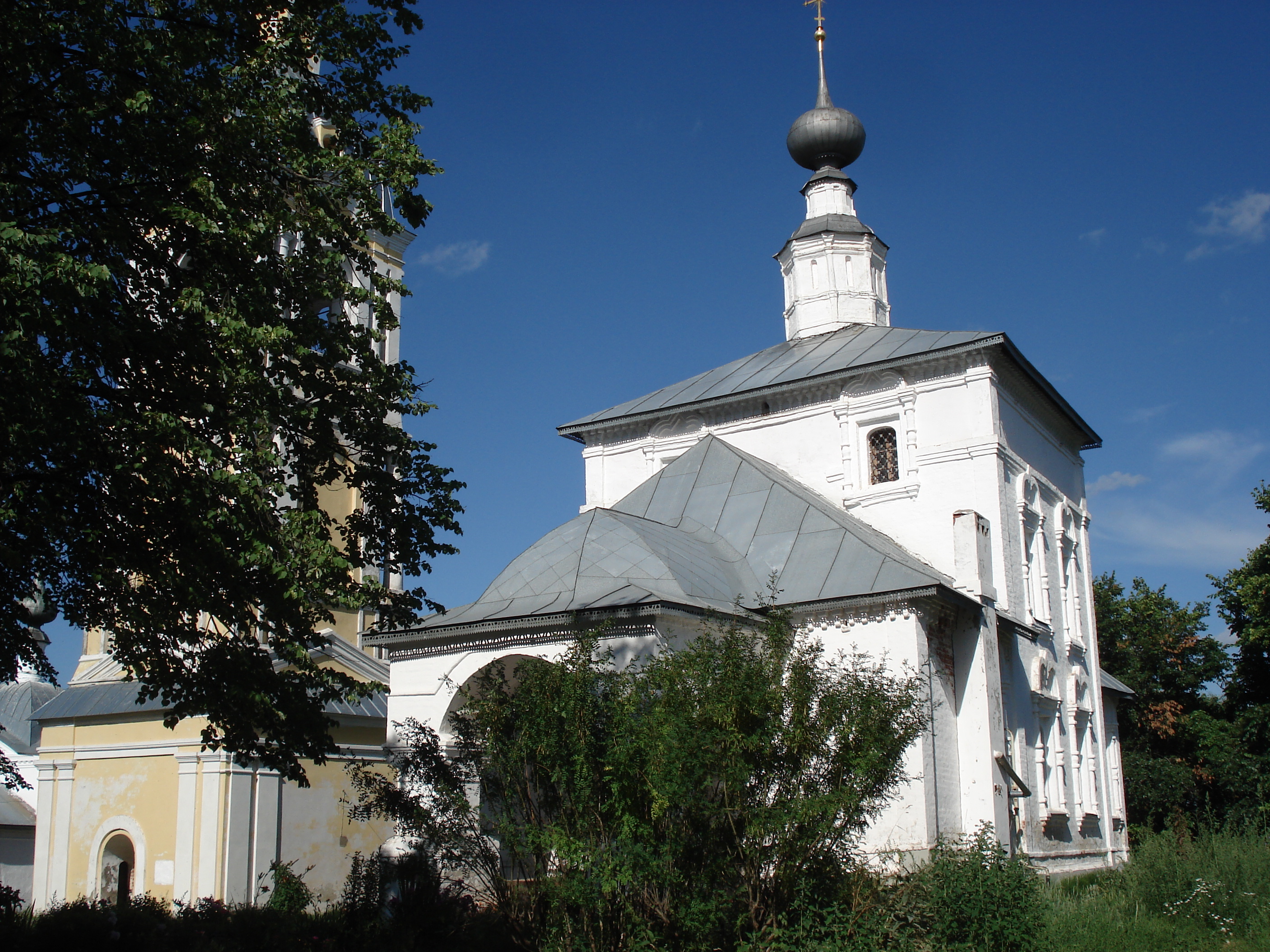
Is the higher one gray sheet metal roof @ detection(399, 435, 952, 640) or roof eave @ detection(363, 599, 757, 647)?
gray sheet metal roof @ detection(399, 435, 952, 640)

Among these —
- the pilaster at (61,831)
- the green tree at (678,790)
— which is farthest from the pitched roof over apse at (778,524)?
the pilaster at (61,831)

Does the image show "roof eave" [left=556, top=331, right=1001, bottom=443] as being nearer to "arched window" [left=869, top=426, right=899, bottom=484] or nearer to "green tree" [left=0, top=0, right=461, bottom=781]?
"arched window" [left=869, top=426, right=899, bottom=484]

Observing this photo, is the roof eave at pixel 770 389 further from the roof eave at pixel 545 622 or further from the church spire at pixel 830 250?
the roof eave at pixel 545 622

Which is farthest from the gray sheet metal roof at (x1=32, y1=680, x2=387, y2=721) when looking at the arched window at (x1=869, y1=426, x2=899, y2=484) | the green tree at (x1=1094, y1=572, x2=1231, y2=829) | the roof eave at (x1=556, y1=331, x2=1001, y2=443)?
the green tree at (x1=1094, y1=572, x2=1231, y2=829)

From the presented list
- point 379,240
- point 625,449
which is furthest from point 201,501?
point 379,240

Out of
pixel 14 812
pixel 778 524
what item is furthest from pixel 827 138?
pixel 14 812

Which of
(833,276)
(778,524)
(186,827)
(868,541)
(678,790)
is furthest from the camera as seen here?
(833,276)

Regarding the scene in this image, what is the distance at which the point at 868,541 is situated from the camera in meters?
15.4

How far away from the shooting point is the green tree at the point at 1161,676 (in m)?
28.9

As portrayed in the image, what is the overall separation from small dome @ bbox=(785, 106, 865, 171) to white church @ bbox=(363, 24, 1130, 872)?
5 centimetres

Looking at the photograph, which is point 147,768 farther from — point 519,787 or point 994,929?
point 994,929

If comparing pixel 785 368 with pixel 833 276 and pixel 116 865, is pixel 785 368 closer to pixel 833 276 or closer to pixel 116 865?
pixel 833 276

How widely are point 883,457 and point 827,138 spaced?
8.29 meters

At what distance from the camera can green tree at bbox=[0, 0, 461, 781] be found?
25.2ft
